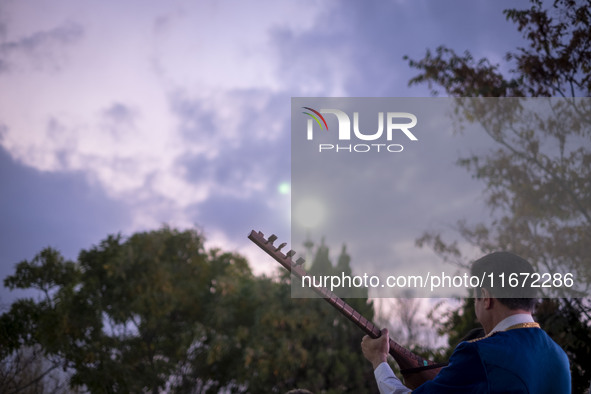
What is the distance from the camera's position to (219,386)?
19.7 m

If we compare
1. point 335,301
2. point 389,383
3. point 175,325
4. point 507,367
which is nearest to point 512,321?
point 507,367

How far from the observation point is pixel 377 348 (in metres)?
3.49

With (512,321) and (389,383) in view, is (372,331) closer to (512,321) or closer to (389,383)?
(389,383)

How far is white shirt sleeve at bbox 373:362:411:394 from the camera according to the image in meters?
3.04

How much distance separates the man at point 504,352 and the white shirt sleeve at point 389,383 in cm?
24

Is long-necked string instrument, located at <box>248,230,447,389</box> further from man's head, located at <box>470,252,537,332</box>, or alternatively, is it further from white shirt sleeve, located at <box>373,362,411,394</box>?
man's head, located at <box>470,252,537,332</box>

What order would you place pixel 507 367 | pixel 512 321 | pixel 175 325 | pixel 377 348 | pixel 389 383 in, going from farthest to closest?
pixel 175 325, pixel 377 348, pixel 389 383, pixel 512 321, pixel 507 367

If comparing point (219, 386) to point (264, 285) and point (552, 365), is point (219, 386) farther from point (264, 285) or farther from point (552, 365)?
point (552, 365)

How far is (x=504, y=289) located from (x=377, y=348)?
3.08ft

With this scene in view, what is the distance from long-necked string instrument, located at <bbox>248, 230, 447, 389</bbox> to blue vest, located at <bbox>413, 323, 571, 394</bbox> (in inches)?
32.7

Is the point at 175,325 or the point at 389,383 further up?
the point at 175,325

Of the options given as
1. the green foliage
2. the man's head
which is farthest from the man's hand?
the green foliage

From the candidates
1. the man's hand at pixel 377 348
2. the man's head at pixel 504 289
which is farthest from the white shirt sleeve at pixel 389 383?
the man's head at pixel 504 289

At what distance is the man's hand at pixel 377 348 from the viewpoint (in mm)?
3451
